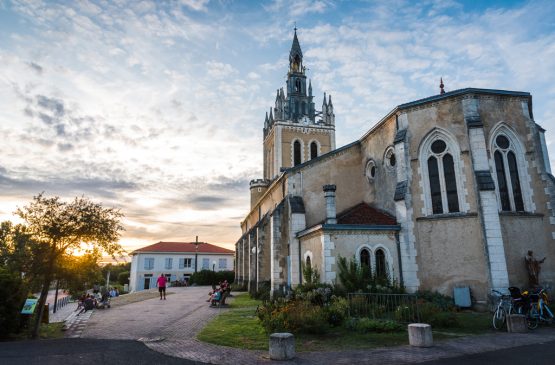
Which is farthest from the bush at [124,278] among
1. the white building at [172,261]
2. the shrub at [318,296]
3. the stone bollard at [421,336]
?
the stone bollard at [421,336]

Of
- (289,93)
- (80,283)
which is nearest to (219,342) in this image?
(80,283)

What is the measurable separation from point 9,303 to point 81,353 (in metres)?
4.28

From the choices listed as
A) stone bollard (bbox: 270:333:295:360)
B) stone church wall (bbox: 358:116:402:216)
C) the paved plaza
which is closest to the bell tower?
stone church wall (bbox: 358:116:402:216)

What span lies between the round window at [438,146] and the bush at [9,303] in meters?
17.9

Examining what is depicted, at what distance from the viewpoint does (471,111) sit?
16.5 m

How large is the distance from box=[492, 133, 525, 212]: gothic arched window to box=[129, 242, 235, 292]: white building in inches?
1761

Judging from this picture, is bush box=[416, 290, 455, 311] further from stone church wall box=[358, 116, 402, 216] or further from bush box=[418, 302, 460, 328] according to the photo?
stone church wall box=[358, 116, 402, 216]

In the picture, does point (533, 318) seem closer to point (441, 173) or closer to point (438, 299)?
point (438, 299)

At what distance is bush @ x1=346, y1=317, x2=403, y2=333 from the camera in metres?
10.6

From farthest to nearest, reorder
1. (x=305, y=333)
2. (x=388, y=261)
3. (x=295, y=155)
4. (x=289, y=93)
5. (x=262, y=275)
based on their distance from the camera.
Answer: (x=289, y=93)
(x=295, y=155)
(x=262, y=275)
(x=388, y=261)
(x=305, y=333)

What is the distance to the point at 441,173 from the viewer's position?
56.1ft

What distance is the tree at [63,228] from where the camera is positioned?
11648 mm

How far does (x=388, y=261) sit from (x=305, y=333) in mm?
7908

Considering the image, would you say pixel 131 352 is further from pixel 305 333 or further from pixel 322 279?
pixel 322 279
